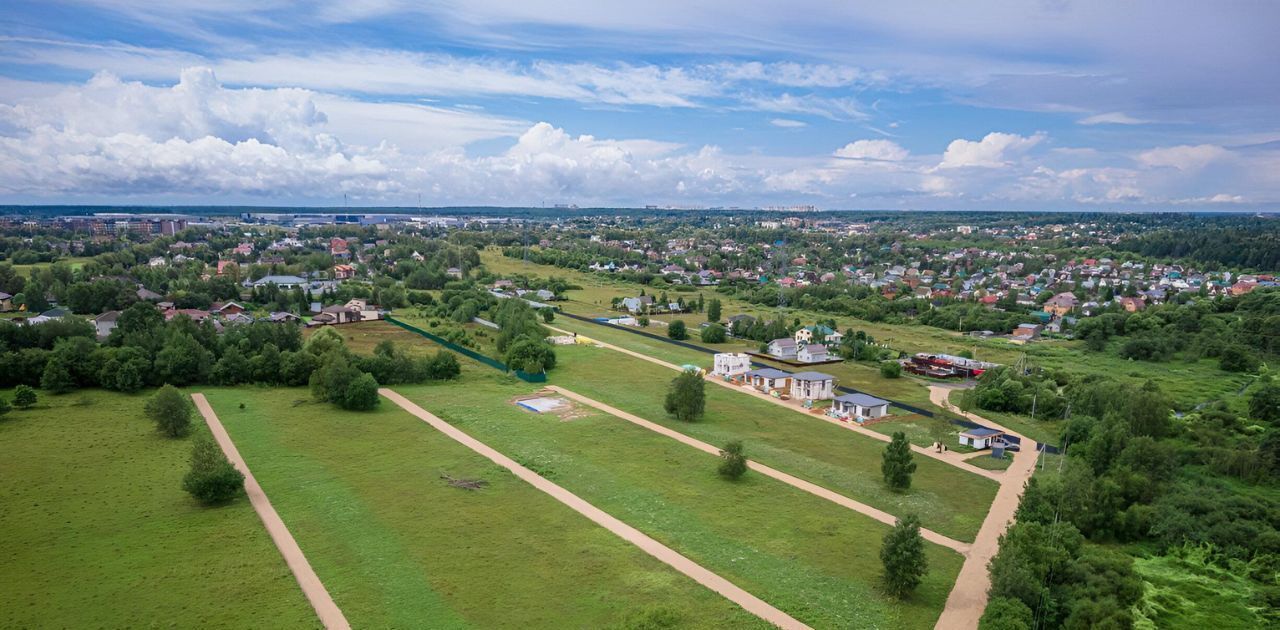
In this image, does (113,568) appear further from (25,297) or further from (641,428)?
(25,297)

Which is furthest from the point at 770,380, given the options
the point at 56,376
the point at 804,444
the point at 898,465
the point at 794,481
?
the point at 56,376

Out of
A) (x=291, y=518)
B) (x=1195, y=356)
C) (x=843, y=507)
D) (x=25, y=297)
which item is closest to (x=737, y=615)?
(x=843, y=507)

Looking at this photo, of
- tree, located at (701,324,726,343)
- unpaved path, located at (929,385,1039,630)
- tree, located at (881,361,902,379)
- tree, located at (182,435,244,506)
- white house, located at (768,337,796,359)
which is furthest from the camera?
tree, located at (701,324,726,343)

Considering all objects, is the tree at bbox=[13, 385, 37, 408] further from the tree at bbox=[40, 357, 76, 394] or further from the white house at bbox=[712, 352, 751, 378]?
the white house at bbox=[712, 352, 751, 378]

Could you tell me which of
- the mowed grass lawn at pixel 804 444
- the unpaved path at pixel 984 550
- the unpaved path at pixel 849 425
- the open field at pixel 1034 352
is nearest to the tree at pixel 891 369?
the open field at pixel 1034 352

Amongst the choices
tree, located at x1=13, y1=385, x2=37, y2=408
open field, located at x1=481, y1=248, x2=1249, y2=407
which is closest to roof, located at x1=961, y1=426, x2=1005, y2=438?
open field, located at x1=481, y1=248, x2=1249, y2=407
